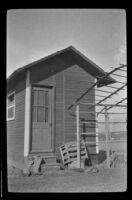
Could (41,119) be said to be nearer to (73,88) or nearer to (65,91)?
(65,91)

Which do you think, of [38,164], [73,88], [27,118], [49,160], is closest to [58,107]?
[73,88]

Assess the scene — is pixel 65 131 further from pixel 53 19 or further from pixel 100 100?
pixel 53 19

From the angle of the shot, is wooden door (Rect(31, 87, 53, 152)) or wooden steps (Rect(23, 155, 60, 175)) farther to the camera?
wooden door (Rect(31, 87, 53, 152))

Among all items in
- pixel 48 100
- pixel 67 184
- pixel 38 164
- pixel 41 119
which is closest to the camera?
pixel 67 184

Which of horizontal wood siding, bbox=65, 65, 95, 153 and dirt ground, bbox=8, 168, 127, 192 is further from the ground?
horizontal wood siding, bbox=65, 65, 95, 153

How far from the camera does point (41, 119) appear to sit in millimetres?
4137

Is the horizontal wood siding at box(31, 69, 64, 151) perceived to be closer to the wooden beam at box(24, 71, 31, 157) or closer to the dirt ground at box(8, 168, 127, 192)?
the wooden beam at box(24, 71, 31, 157)

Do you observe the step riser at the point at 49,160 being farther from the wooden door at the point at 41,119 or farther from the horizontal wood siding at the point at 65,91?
the horizontal wood siding at the point at 65,91

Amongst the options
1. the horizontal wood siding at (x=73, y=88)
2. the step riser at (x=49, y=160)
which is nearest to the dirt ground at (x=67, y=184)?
the step riser at (x=49, y=160)

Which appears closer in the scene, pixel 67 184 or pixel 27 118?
pixel 67 184

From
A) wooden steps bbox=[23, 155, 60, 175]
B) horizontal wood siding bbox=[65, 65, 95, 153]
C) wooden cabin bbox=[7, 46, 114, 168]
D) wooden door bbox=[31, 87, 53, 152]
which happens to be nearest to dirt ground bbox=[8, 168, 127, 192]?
wooden steps bbox=[23, 155, 60, 175]

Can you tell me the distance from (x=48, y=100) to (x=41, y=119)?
368 millimetres

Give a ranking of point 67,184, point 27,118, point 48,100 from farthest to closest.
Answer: point 48,100 < point 27,118 < point 67,184

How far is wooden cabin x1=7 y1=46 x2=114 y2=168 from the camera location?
401 cm
